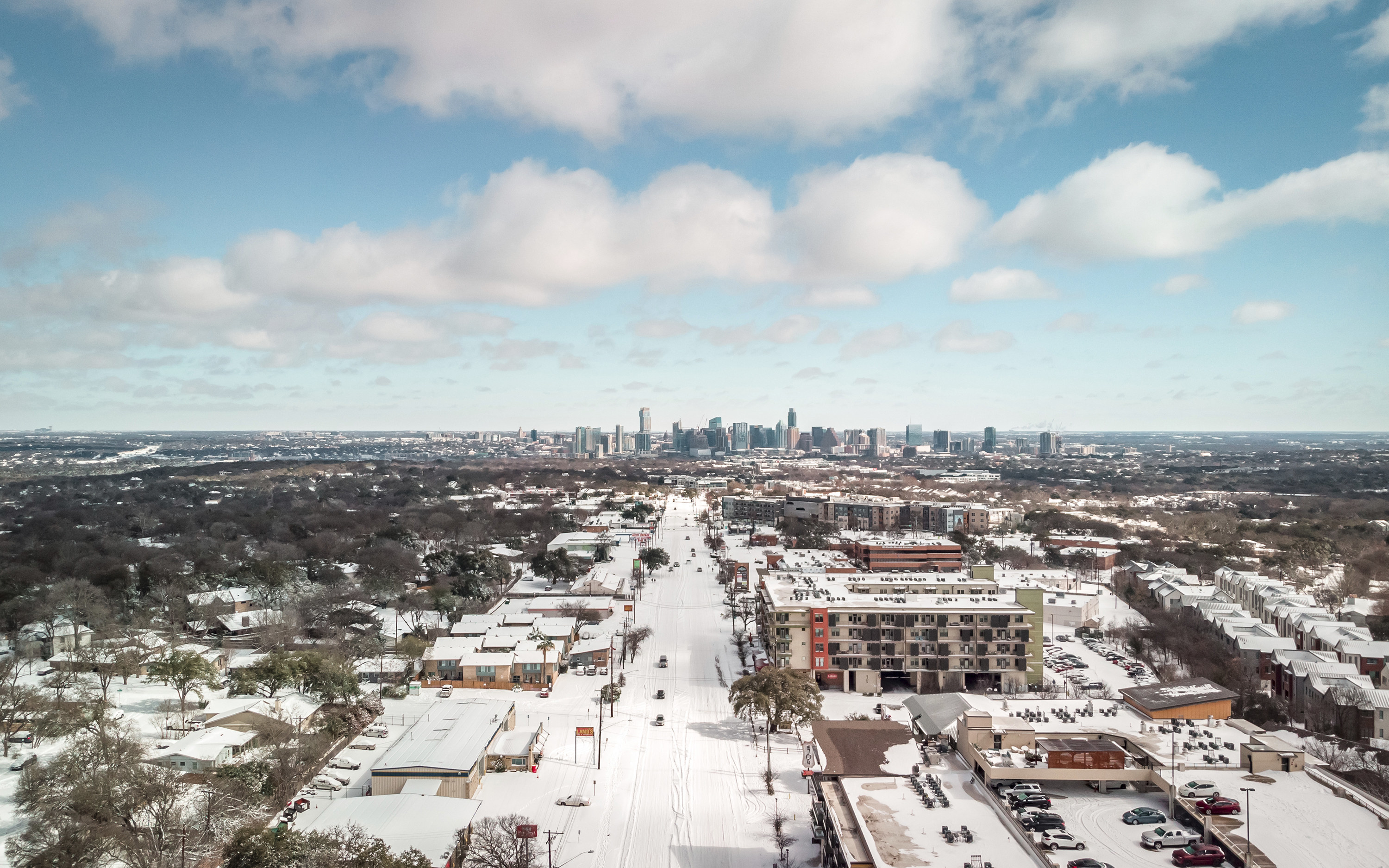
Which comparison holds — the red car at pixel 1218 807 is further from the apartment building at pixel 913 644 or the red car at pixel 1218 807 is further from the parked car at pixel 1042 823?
the apartment building at pixel 913 644

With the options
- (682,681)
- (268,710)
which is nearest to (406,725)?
(268,710)

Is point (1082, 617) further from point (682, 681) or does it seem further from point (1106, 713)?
point (682, 681)

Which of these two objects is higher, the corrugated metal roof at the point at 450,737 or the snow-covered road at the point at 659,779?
the corrugated metal roof at the point at 450,737

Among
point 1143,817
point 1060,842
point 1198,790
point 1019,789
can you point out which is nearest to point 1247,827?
point 1143,817

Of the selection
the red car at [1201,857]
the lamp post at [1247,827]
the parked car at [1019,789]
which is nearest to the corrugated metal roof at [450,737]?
the parked car at [1019,789]

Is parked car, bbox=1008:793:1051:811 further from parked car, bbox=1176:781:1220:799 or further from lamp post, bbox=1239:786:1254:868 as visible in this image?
lamp post, bbox=1239:786:1254:868

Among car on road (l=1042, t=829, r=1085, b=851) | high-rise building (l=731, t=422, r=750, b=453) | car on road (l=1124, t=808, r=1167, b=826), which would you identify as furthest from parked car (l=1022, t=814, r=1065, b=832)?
high-rise building (l=731, t=422, r=750, b=453)

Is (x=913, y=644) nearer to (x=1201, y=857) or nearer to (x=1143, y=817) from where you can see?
(x=1143, y=817)
